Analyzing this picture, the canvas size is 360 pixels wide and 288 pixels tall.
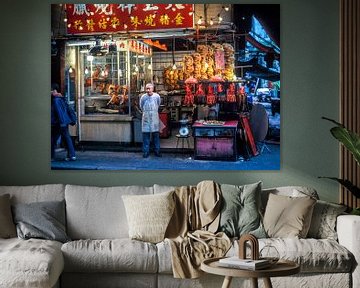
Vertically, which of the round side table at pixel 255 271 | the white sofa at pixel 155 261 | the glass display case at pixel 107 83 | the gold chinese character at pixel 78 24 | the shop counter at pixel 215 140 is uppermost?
the gold chinese character at pixel 78 24

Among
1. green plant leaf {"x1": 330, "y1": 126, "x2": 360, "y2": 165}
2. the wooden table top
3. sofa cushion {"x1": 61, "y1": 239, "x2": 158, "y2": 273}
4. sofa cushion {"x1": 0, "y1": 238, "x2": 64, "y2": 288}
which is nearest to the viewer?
the wooden table top

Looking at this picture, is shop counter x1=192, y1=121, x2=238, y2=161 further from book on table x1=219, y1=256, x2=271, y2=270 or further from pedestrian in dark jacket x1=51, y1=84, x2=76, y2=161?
book on table x1=219, y1=256, x2=271, y2=270

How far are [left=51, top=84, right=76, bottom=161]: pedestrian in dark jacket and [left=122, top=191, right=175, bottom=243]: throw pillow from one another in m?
0.88

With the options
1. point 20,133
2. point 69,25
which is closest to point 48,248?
point 20,133

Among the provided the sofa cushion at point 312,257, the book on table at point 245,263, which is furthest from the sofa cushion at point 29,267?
the book on table at point 245,263

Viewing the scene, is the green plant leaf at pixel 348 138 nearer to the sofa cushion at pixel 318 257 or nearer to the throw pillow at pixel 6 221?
the sofa cushion at pixel 318 257

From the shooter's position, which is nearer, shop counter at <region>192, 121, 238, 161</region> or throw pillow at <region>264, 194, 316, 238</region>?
throw pillow at <region>264, 194, 316, 238</region>

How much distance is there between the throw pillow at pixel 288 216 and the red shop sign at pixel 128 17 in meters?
1.88

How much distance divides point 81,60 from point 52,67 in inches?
10.8

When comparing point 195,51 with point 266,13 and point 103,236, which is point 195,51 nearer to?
point 266,13

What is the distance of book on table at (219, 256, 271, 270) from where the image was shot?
5.25 meters

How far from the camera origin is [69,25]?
7664mm

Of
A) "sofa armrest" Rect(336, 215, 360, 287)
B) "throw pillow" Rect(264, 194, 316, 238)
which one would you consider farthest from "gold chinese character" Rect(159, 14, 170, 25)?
"sofa armrest" Rect(336, 215, 360, 287)

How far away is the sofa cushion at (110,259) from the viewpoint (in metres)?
6.35
